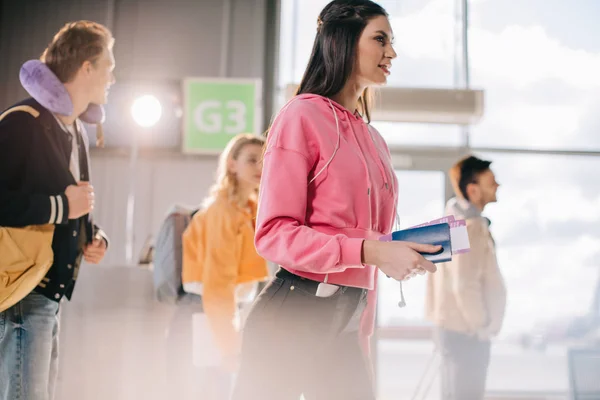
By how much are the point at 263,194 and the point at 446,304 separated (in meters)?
1.97

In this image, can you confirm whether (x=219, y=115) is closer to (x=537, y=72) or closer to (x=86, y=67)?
(x=537, y=72)

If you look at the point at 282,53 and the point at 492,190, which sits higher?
the point at 282,53

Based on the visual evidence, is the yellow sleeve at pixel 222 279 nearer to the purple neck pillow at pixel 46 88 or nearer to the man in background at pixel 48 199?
the man in background at pixel 48 199

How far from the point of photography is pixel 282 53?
5215mm

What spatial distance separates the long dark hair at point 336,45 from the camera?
3.33 feet

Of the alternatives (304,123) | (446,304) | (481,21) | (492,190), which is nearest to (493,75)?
(481,21)

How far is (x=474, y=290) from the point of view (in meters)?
2.71

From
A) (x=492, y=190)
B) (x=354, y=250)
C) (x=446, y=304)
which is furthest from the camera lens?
(x=492, y=190)

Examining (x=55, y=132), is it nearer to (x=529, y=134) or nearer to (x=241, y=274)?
(x=241, y=274)

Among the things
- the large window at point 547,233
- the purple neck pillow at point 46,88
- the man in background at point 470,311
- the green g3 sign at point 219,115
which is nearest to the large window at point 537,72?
the large window at point 547,233

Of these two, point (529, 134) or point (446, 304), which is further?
point (529, 134)

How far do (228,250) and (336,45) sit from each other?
1.28m

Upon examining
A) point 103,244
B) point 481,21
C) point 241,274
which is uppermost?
point 481,21

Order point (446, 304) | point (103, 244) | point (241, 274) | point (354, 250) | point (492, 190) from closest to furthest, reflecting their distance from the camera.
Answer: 1. point (354, 250)
2. point (103, 244)
3. point (241, 274)
4. point (446, 304)
5. point (492, 190)
